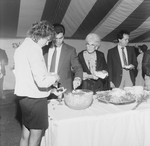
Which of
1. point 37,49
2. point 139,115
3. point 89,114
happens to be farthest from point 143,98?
point 37,49

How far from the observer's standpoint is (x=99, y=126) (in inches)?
57.0

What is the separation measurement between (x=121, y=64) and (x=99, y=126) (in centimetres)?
166

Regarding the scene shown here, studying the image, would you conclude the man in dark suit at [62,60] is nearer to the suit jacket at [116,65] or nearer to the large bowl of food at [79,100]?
the large bowl of food at [79,100]

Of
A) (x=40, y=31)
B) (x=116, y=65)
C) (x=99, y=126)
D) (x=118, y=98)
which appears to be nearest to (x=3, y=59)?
(x=116, y=65)

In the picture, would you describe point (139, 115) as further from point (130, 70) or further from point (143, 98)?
point (130, 70)

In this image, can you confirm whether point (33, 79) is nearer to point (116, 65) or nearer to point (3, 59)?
point (116, 65)

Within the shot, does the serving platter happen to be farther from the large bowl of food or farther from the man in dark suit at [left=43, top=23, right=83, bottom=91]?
the man in dark suit at [left=43, top=23, right=83, bottom=91]

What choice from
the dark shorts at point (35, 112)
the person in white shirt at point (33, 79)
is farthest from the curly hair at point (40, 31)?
the dark shorts at point (35, 112)

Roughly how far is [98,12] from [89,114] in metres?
3.32

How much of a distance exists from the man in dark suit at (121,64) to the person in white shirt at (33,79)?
1652mm

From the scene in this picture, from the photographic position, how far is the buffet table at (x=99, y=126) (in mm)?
1368

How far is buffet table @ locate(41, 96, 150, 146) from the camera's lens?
4.49 feet

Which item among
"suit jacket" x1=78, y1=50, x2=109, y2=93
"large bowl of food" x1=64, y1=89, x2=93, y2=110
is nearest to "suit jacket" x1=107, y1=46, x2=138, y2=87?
"suit jacket" x1=78, y1=50, x2=109, y2=93

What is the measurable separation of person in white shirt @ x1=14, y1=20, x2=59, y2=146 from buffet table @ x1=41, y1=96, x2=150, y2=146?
0.38 feet
